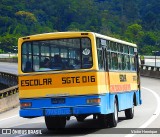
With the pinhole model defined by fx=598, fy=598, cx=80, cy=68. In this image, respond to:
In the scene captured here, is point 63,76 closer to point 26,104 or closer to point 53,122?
point 26,104

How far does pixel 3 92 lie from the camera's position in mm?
31359

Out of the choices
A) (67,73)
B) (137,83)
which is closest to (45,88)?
(67,73)

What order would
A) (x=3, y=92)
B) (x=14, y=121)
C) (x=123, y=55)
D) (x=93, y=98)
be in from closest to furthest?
1. (x=93, y=98)
2. (x=123, y=55)
3. (x=14, y=121)
4. (x=3, y=92)

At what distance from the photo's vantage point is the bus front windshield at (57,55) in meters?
16.4

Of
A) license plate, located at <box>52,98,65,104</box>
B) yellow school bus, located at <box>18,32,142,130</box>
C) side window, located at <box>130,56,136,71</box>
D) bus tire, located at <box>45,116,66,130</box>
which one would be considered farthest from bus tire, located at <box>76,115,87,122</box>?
side window, located at <box>130,56,136,71</box>

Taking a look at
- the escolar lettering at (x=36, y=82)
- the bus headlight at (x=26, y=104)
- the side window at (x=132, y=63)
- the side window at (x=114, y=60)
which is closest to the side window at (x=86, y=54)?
the escolar lettering at (x=36, y=82)

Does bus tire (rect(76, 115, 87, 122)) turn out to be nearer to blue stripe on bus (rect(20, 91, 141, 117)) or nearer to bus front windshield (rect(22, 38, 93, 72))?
blue stripe on bus (rect(20, 91, 141, 117))

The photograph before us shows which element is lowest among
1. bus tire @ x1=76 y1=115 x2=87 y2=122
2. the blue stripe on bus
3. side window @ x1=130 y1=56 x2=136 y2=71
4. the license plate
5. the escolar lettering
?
bus tire @ x1=76 y1=115 x2=87 y2=122

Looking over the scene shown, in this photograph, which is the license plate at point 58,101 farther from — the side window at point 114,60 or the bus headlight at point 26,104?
the side window at point 114,60

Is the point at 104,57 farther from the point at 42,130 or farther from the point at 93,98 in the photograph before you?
the point at 42,130

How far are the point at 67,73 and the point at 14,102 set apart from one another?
16.2 metres

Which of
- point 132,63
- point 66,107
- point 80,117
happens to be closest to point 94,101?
point 66,107

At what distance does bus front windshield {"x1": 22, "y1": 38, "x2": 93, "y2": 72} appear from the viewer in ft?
53.8

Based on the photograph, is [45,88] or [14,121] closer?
[45,88]
